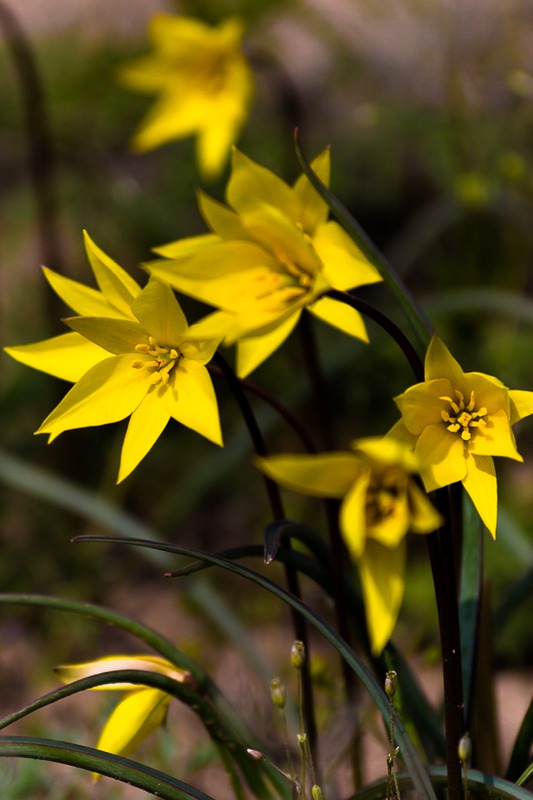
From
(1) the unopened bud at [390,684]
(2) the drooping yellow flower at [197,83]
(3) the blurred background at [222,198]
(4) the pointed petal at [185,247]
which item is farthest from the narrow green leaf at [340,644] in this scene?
(2) the drooping yellow flower at [197,83]

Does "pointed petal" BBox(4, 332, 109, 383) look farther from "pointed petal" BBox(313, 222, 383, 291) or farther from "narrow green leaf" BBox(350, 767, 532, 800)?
"narrow green leaf" BBox(350, 767, 532, 800)

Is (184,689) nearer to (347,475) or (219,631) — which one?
(347,475)

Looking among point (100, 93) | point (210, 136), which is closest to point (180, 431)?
point (210, 136)

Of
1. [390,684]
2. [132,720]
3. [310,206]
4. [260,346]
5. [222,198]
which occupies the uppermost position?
[310,206]

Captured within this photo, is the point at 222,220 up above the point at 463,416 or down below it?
above

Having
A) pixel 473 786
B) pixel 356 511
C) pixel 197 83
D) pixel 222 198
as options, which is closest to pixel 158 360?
pixel 356 511

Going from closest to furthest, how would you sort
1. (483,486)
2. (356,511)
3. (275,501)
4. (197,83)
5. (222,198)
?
1. (356,511)
2. (483,486)
3. (275,501)
4. (197,83)
5. (222,198)

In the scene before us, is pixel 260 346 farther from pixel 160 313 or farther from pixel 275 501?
pixel 275 501
